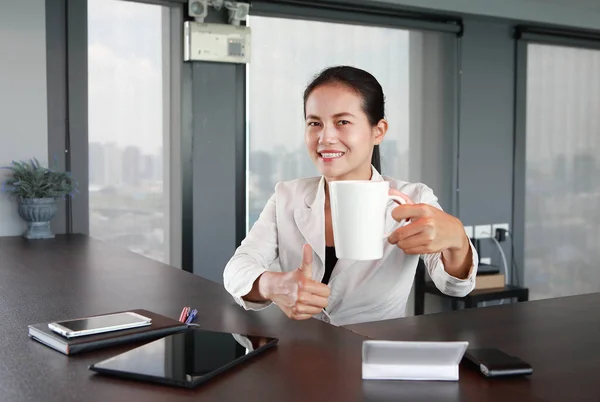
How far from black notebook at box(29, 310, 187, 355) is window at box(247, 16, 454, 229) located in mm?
2590

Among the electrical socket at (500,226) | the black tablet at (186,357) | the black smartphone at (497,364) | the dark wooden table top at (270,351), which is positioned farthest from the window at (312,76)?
the black smartphone at (497,364)

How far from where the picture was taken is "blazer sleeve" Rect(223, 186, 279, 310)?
1557 mm

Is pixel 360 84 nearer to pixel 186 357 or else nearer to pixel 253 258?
pixel 253 258

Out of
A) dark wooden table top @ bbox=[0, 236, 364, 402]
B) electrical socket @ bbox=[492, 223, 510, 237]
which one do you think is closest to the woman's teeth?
dark wooden table top @ bbox=[0, 236, 364, 402]

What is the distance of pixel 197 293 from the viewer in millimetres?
1749

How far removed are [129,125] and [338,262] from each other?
2080 millimetres

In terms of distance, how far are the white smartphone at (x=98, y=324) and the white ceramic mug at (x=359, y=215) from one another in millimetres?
420

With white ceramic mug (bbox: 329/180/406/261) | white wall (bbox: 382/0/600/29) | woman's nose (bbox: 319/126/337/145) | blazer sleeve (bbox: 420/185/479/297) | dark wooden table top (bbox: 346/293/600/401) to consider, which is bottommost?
dark wooden table top (bbox: 346/293/600/401)

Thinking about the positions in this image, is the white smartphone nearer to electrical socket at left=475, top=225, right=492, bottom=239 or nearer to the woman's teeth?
the woman's teeth

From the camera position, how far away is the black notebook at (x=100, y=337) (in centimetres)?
117

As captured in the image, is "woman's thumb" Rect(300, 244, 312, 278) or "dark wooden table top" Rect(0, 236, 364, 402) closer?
"dark wooden table top" Rect(0, 236, 364, 402)

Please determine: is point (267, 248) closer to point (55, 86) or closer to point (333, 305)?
point (333, 305)

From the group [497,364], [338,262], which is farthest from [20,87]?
[497,364]

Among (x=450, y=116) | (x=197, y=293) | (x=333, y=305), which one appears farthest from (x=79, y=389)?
(x=450, y=116)
